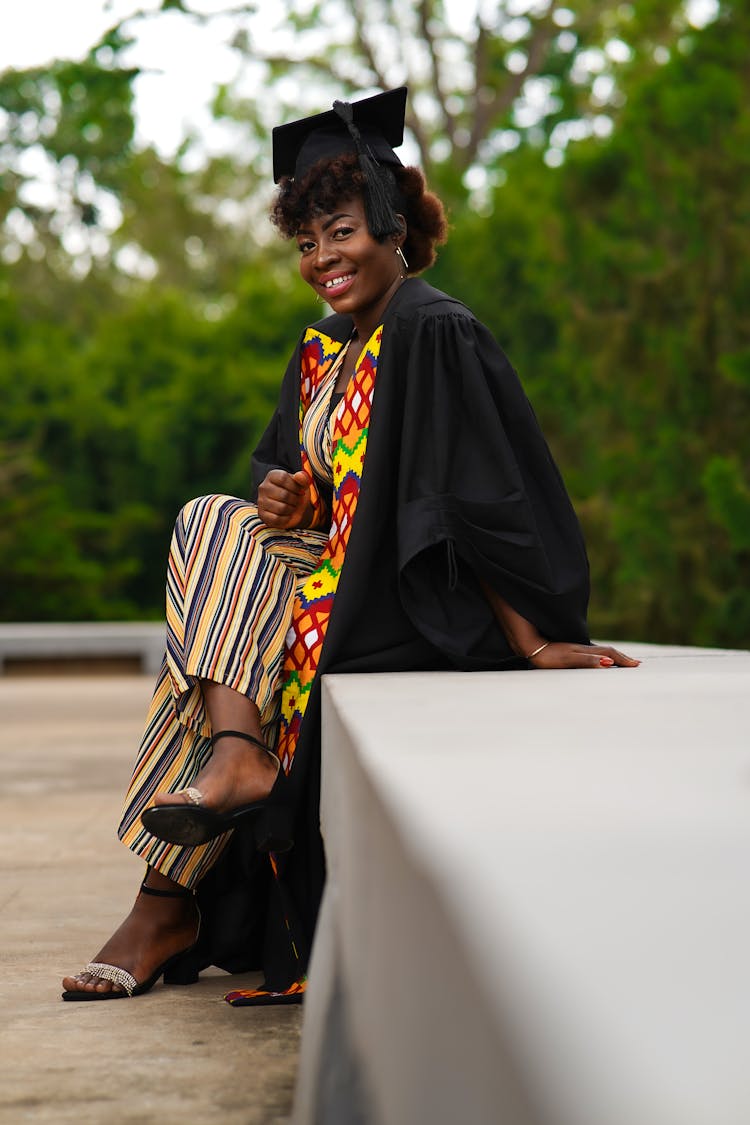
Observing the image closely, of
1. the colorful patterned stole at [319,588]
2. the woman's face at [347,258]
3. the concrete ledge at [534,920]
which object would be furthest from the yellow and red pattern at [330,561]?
the concrete ledge at [534,920]

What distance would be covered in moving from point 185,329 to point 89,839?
47.5 feet

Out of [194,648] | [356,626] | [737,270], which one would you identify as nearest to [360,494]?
[356,626]

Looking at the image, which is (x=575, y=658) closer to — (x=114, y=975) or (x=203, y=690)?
(x=203, y=690)

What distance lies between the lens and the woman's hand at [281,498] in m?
2.65

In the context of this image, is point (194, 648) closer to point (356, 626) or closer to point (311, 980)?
point (356, 626)

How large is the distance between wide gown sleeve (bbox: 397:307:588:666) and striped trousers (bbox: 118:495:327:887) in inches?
9.4

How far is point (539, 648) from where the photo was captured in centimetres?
259

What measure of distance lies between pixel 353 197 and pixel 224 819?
3.97 ft

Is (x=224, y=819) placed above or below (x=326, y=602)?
below

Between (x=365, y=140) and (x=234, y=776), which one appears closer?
(x=234, y=776)

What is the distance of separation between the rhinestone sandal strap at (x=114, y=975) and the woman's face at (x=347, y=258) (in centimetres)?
125

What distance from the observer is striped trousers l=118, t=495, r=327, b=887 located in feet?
8.14

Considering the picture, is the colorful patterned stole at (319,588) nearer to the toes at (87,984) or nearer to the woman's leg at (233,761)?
the woman's leg at (233,761)

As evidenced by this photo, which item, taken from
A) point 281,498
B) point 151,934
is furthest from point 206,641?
point 151,934
